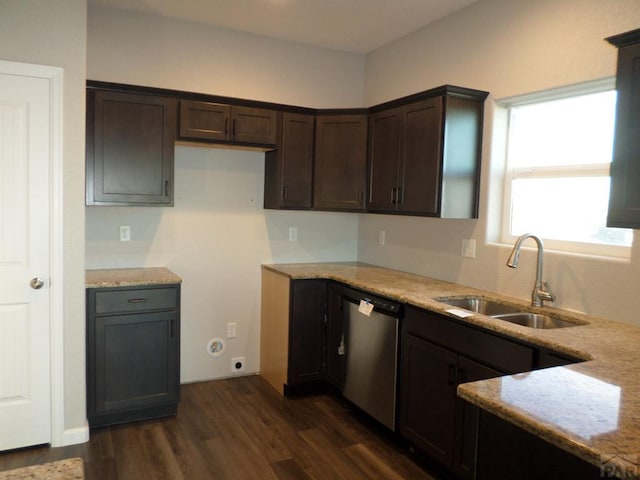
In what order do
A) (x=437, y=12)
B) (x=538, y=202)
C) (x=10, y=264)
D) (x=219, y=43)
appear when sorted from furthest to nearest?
(x=219, y=43)
(x=437, y=12)
(x=538, y=202)
(x=10, y=264)

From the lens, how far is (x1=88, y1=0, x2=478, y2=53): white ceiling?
331 cm

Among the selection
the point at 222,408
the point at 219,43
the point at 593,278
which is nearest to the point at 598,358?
the point at 593,278

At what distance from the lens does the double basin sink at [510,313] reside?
2.57 metres

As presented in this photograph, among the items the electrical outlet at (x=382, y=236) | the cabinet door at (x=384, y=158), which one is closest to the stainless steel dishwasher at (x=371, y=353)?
the cabinet door at (x=384, y=158)

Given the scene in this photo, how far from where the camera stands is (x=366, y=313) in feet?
10.3

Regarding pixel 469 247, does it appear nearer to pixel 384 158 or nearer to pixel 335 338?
pixel 384 158

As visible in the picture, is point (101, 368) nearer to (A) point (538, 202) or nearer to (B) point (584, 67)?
(A) point (538, 202)

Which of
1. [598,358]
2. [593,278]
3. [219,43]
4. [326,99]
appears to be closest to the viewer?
[598,358]

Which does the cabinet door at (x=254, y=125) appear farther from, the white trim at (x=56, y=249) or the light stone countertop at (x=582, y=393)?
the light stone countertop at (x=582, y=393)

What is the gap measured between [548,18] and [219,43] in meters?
2.32

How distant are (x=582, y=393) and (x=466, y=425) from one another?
1080 millimetres

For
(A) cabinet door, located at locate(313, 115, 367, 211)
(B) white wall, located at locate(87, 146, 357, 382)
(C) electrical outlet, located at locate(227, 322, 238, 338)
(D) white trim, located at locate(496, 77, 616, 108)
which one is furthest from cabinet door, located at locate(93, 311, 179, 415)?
(D) white trim, located at locate(496, 77, 616, 108)

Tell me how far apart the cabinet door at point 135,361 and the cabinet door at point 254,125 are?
1.36 m

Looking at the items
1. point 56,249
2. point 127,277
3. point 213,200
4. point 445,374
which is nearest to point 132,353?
point 127,277
